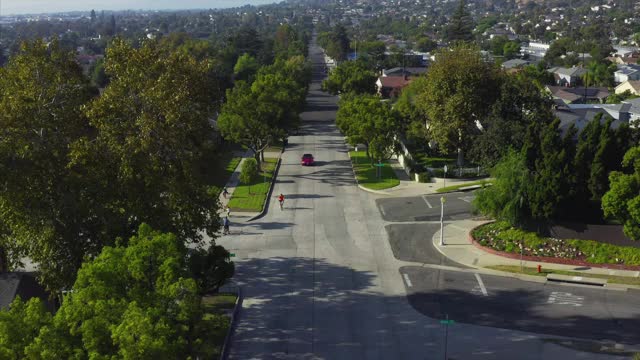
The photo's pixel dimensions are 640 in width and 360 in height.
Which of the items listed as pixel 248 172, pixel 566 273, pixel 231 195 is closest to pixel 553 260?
pixel 566 273

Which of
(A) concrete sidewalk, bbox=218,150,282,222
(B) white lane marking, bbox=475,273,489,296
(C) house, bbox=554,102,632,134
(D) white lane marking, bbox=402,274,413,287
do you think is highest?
(C) house, bbox=554,102,632,134

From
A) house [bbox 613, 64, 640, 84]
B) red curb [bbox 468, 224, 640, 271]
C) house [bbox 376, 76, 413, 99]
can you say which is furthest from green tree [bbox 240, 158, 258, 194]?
house [bbox 613, 64, 640, 84]

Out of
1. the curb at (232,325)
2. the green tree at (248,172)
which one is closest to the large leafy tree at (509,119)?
the green tree at (248,172)

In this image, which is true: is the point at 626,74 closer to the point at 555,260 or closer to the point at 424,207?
the point at 424,207

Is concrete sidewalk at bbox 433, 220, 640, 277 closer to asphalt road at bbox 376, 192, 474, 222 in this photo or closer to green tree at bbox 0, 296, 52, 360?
asphalt road at bbox 376, 192, 474, 222

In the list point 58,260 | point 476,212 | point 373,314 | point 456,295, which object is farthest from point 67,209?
point 476,212

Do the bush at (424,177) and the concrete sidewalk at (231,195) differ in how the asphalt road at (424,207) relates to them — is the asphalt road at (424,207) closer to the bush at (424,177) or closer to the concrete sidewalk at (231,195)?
the bush at (424,177)
